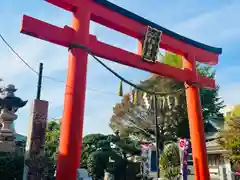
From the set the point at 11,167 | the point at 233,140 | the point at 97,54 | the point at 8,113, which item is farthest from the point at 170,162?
the point at 8,113

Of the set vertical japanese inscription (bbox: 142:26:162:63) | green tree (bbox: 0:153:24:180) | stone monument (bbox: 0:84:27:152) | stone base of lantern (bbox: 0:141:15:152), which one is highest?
vertical japanese inscription (bbox: 142:26:162:63)

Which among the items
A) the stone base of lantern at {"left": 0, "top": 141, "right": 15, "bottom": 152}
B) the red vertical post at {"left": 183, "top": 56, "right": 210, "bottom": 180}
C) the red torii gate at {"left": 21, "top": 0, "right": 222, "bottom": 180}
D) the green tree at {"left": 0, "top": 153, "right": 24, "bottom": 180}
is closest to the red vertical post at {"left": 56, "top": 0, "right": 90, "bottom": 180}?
the red torii gate at {"left": 21, "top": 0, "right": 222, "bottom": 180}

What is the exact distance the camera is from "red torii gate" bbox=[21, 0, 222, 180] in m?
6.61

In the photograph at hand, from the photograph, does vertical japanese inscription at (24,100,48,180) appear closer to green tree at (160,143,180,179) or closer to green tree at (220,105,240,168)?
green tree at (160,143,180,179)

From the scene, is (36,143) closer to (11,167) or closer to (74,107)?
(74,107)

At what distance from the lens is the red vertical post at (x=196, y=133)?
941 centimetres

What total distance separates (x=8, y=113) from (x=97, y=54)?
594cm

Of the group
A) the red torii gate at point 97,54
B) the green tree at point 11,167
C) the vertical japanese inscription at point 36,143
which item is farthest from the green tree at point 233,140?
the green tree at point 11,167

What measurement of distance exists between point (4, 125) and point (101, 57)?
19.7ft

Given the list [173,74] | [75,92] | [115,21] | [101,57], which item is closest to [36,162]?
[75,92]

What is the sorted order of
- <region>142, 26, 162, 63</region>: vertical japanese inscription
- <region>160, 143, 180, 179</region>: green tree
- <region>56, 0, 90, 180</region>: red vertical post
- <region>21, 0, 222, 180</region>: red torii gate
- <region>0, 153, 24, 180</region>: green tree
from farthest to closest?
<region>160, 143, 180, 179</region>: green tree, <region>0, 153, 24, 180</region>: green tree, <region>142, 26, 162, 63</region>: vertical japanese inscription, <region>21, 0, 222, 180</region>: red torii gate, <region>56, 0, 90, 180</region>: red vertical post

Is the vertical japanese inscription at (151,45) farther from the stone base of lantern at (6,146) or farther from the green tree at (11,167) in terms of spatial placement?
the stone base of lantern at (6,146)

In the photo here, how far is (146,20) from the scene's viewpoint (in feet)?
30.6

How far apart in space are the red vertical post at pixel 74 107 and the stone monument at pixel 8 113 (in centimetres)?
561
